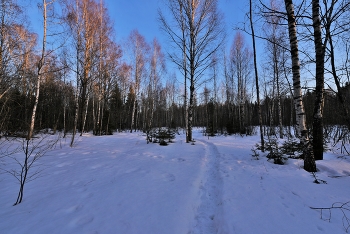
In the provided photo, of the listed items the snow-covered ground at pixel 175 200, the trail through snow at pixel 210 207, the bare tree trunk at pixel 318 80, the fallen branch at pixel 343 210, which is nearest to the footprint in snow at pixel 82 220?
the snow-covered ground at pixel 175 200

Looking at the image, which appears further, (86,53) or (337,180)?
(86,53)

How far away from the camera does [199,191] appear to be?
10.7 ft

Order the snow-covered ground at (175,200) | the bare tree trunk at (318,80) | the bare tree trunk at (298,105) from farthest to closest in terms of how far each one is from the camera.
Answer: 1. the bare tree trunk at (318,80)
2. the bare tree trunk at (298,105)
3. the snow-covered ground at (175,200)

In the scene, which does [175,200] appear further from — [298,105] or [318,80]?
[318,80]

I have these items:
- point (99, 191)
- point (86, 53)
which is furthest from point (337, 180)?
point (86, 53)

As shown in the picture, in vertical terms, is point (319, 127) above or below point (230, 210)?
above

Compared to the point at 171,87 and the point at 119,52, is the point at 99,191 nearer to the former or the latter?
the point at 119,52

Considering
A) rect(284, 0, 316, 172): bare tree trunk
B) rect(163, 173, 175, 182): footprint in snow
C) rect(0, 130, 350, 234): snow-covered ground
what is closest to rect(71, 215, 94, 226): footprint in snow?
rect(0, 130, 350, 234): snow-covered ground

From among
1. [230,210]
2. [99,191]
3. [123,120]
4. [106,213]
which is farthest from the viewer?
[123,120]

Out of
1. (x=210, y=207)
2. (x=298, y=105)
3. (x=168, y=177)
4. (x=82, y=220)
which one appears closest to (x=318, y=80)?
(x=298, y=105)

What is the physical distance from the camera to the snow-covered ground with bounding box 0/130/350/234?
214 cm

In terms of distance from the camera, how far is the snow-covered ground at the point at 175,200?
2.14 meters

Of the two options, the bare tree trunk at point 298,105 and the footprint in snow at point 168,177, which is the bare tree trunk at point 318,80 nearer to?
the bare tree trunk at point 298,105

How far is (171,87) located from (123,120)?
12.3m
